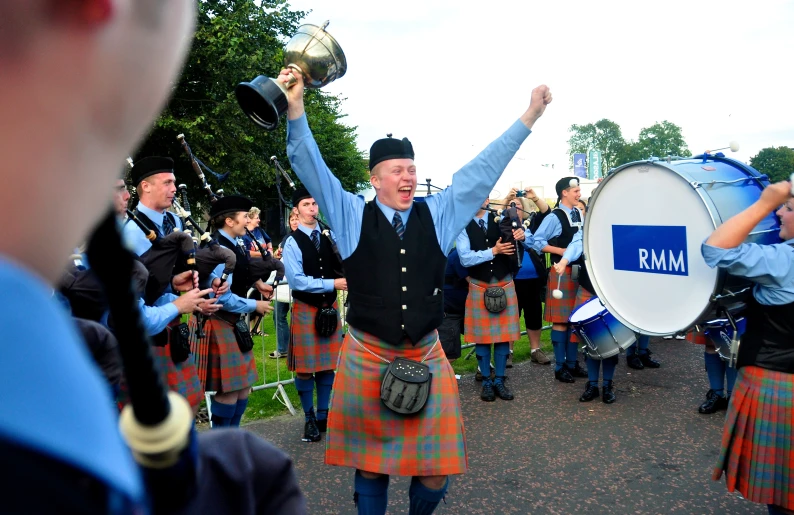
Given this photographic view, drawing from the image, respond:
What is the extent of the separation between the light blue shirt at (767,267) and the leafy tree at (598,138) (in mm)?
68667

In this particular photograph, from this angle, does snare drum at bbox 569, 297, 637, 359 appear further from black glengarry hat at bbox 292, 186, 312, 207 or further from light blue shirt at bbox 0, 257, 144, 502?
light blue shirt at bbox 0, 257, 144, 502

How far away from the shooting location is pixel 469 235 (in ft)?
19.5

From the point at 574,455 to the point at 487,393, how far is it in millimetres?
1404

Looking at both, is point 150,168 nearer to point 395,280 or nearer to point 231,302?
point 231,302

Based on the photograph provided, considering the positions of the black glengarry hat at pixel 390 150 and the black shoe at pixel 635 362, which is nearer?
the black glengarry hat at pixel 390 150

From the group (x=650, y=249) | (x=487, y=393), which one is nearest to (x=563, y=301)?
(x=487, y=393)

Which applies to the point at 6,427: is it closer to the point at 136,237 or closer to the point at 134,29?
the point at 134,29

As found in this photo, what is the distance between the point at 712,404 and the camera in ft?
16.4

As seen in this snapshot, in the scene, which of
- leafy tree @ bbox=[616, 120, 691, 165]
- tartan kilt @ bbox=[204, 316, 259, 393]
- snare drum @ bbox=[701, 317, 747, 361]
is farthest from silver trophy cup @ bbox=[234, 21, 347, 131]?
leafy tree @ bbox=[616, 120, 691, 165]

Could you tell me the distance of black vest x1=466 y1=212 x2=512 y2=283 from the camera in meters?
5.96

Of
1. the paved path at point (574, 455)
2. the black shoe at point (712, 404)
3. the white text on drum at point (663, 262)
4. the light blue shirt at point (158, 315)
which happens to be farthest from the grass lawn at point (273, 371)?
the white text on drum at point (663, 262)

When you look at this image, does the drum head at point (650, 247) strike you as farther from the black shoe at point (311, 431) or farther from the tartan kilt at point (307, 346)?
the black shoe at point (311, 431)

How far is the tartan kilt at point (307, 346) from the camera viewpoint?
4.94 meters

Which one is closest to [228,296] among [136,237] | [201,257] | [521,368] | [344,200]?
[201,257]
